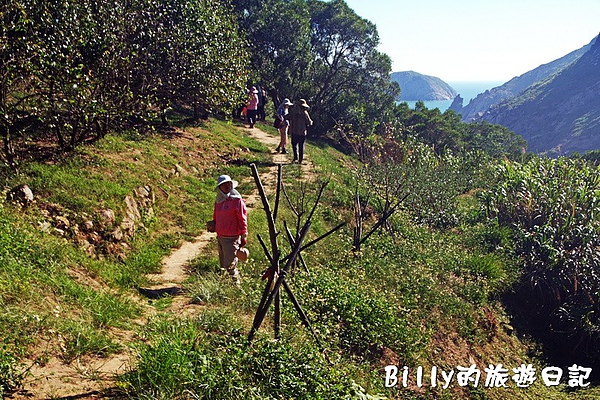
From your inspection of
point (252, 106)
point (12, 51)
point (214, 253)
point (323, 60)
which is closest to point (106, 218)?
point (214, 253)

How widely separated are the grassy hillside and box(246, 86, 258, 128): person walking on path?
547cm

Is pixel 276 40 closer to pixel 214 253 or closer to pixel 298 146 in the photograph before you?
pixel 298 146

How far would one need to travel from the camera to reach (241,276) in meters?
7.03

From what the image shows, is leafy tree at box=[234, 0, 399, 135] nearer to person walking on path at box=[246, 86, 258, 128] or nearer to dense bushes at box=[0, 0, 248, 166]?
person walking on path at box=[246, 86, 258, 128]

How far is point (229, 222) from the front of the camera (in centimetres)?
632

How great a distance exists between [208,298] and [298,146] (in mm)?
9166

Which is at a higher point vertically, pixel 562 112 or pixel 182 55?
pixel 562 112

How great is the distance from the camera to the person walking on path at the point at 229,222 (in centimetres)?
623

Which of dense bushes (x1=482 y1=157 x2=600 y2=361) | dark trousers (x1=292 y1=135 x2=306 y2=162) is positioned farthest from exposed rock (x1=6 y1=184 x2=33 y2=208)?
dense bushes (x1=482 y1=157 x2=600 y2=361)

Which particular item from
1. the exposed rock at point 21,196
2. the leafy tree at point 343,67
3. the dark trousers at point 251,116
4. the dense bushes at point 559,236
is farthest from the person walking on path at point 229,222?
the leafy tree at point 343,67

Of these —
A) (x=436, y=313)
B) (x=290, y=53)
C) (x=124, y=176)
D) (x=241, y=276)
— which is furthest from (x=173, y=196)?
(x=290, y=53)

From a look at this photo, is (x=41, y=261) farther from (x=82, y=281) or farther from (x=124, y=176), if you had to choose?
(x=124, y=176)

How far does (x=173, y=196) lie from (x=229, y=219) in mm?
3853

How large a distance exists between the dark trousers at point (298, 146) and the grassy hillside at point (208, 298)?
1.57 meters
